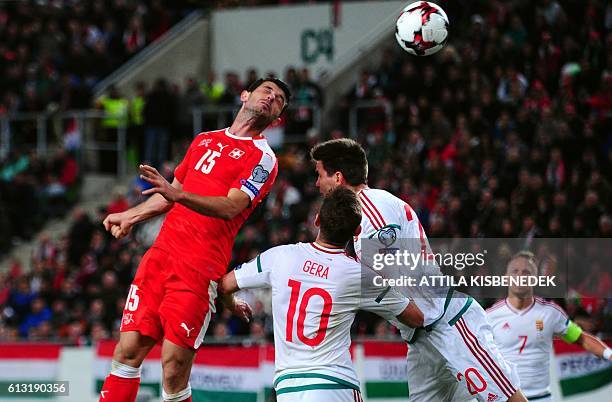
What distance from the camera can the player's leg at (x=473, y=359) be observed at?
24.8 feet

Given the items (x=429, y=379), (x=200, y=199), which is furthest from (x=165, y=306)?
(x=429, y=379)

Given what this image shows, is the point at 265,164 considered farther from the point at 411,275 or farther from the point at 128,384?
the point at 128,384

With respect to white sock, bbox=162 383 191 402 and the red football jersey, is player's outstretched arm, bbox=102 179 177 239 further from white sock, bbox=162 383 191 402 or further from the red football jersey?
white sock, bbox=162 383 191 402

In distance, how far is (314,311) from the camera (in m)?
6.71

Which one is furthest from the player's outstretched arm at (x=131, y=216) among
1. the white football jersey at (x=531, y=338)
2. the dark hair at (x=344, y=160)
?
the white football jersey at (x=531, y=338)

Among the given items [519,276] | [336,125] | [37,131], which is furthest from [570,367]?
[37,131]

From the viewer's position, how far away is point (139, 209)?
25.0 feet

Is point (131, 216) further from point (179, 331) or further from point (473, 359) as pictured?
point (473, 359)

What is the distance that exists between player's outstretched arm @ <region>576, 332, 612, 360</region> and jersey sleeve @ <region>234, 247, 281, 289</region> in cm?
359

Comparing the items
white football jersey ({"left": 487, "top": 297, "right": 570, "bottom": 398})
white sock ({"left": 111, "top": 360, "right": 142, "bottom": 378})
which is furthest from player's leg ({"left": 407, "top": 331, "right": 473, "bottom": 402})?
white football jersey ({"left": 487, "top": 297, "right": 570, "bottom": 398})

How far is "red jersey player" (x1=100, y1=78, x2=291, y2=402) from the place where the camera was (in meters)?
7.46

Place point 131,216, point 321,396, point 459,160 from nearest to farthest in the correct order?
point 321,396, point 131,216, point 459,160

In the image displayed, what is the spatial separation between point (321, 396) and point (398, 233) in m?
1.39

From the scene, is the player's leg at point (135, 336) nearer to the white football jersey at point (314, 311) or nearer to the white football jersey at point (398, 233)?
the white football jersey at point (314, 311)
